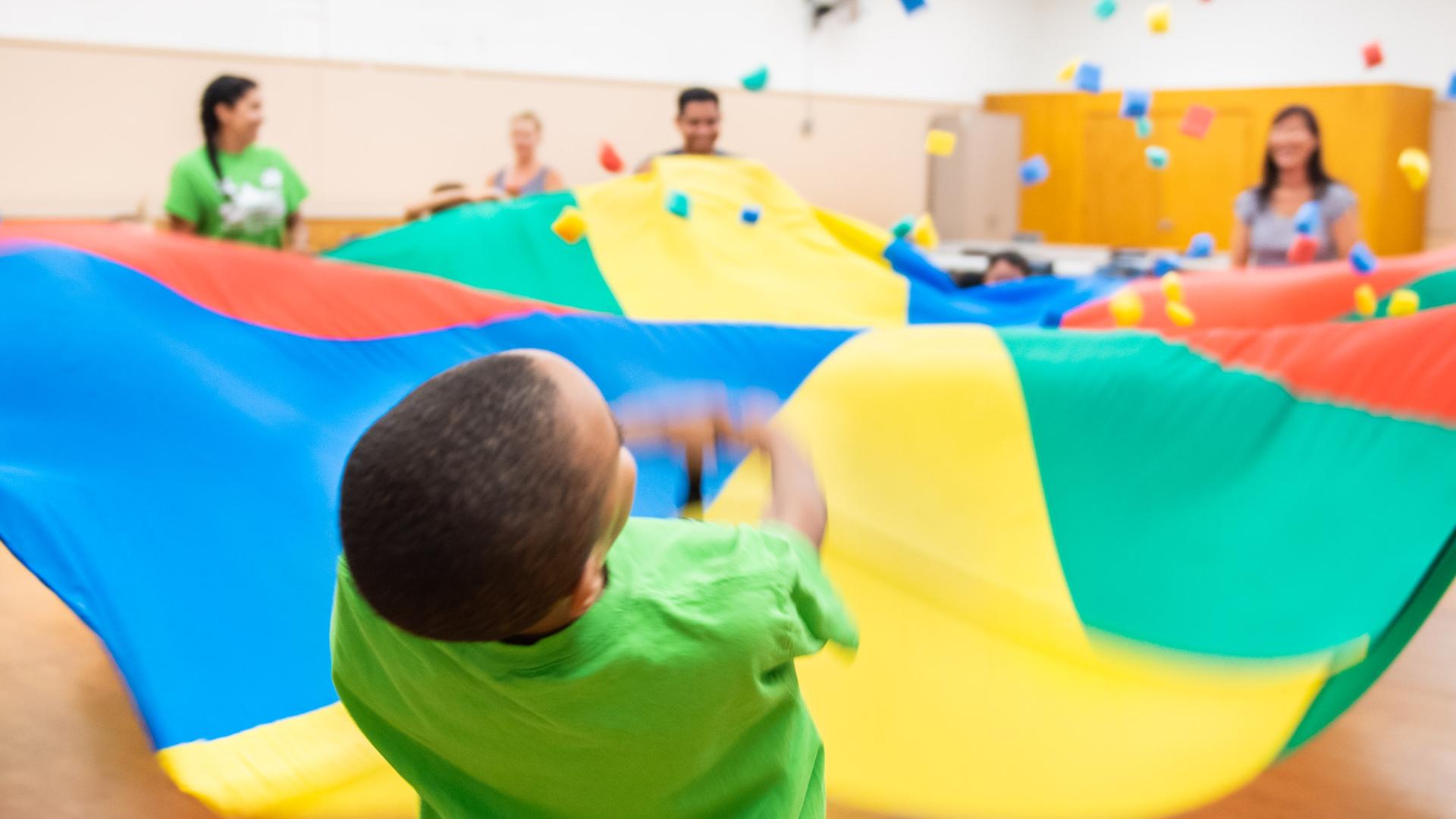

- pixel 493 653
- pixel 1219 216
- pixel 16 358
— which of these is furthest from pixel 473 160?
pixel 493 653

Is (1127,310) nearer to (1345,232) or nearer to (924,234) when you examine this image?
(924,234)

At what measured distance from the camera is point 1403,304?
2.41 meters

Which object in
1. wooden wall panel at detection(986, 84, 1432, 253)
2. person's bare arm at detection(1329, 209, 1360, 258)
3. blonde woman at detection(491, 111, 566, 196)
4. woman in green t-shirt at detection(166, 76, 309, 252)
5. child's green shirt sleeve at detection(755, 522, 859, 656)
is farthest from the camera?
wooden wall panel at detection(986, 84, 1432, 253)

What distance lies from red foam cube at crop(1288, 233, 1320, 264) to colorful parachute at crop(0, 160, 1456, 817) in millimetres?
1362

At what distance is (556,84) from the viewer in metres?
7.19

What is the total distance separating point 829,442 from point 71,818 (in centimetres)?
125

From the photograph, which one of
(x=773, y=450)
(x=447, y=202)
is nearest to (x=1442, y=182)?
(x=447, y=202)

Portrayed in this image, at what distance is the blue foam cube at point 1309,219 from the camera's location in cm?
332

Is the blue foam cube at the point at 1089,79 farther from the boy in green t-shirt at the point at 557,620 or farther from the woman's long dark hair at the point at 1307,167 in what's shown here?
the boy in green t-shirt at the point at 557,620

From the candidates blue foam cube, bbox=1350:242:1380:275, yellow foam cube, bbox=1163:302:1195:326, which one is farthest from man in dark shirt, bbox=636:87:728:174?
blue foam cube, bbox=1350:242:1380:275

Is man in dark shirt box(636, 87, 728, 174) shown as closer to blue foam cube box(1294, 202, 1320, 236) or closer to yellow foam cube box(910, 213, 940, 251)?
yellow foam cube box(910, 213, 940, 251)

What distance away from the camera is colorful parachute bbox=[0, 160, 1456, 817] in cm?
155

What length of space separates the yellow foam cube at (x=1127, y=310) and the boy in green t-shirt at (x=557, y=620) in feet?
6.29

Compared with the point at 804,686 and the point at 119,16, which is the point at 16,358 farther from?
the point at 119,16
